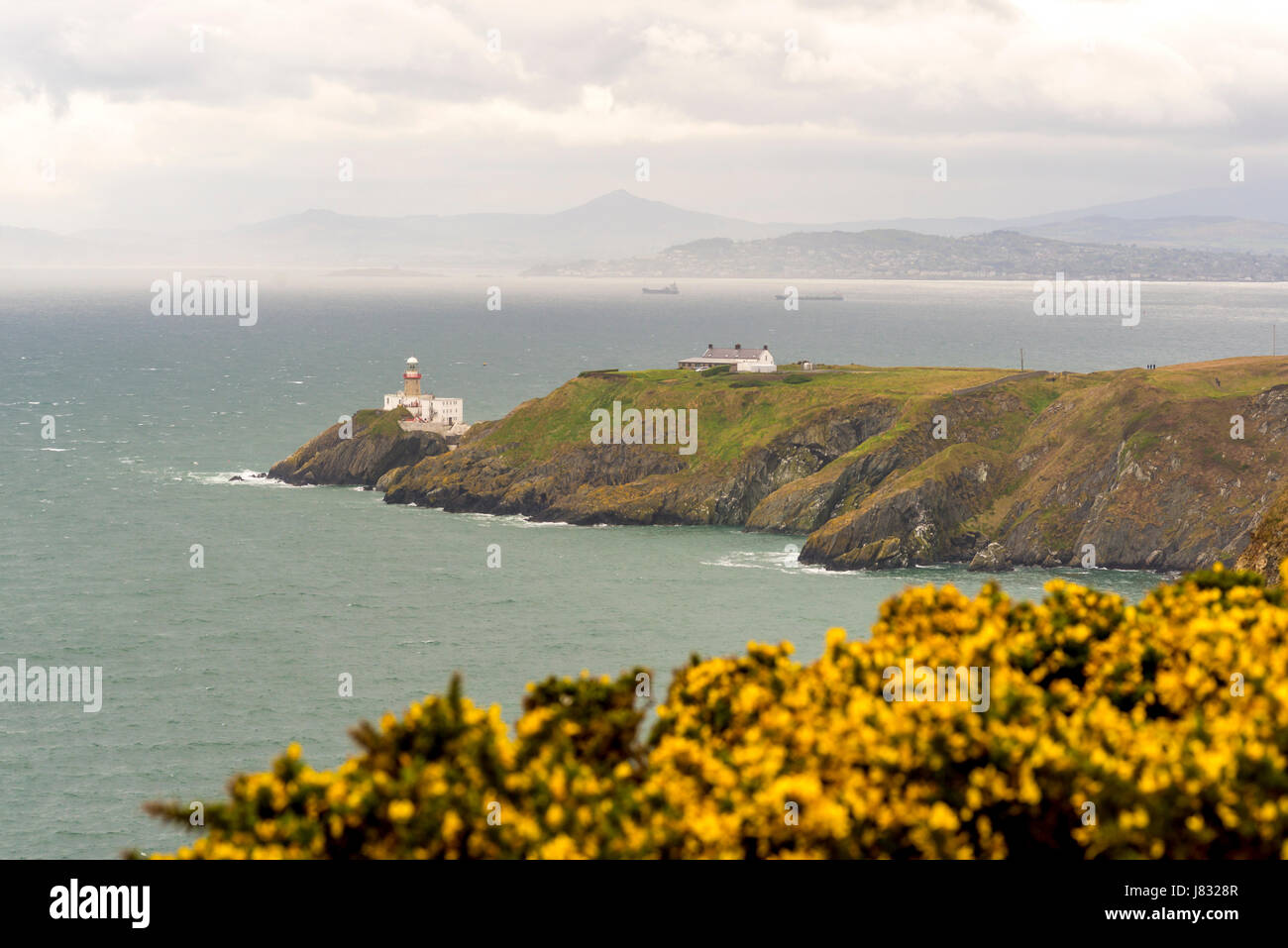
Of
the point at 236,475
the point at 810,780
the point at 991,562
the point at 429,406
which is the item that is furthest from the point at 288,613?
the point at 810,780

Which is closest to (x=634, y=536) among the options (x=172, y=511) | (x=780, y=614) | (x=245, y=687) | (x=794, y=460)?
A: (x=794, y=460)

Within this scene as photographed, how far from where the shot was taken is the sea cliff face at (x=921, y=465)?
392 feet

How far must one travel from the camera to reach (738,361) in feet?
598

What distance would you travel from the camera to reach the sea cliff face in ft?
392

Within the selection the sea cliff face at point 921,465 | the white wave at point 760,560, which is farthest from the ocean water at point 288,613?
the sea cliff face at point 921,465

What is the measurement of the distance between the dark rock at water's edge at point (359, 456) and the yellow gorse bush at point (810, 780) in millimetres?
138371

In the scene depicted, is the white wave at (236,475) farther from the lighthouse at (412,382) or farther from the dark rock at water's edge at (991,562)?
the dark rock at water's edge at (991,562)

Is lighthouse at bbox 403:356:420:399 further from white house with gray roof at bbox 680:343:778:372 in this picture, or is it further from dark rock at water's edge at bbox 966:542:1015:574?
dark rock at water's edge at bbox 966:542:1015:574

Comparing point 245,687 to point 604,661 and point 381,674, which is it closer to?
point 381,674

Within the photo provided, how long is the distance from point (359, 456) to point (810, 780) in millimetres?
145786

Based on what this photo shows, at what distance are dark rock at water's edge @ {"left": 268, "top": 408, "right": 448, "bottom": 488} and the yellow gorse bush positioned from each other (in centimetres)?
13837
